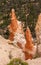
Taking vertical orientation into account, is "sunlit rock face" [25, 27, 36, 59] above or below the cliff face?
above

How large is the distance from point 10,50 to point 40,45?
1242mm

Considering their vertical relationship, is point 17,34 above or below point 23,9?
above

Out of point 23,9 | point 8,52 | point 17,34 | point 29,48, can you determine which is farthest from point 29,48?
point 23,9

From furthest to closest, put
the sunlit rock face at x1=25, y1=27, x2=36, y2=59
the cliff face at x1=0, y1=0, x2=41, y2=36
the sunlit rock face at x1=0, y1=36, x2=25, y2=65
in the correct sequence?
the cliff face at x1=0, y1=0, x2=41, y2=36 → the sunlit rock face at x1=25, y1=27, x2=36, y2=59 → the sunlit rock face at x1=0, y1=36, x2=25, y2=65

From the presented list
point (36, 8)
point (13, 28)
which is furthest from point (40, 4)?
point (13, 28)

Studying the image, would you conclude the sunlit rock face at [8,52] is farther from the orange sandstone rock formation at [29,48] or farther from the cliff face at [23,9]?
the cliff face at [23,9]

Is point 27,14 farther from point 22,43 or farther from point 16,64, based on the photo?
point 16,64

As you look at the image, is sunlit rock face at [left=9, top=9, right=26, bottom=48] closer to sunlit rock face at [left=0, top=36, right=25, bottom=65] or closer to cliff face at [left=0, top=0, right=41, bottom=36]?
sunlit rock face at [left=0, top=36, right=25, bottom=65]

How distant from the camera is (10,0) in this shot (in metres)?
53.8

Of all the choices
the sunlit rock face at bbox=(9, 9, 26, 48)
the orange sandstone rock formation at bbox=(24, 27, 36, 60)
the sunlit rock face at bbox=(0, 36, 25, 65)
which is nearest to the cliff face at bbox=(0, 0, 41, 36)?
the sunlit rock face at bbox=(9, 9, 26, 48)

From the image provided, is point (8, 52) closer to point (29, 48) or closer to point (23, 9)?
point (29, 48)

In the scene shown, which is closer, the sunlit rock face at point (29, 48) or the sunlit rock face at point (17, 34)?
the sunlit rock face at point (29, 48)

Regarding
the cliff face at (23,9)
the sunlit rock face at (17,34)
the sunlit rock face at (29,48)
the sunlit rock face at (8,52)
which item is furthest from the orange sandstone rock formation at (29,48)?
the cliff face at (23,9)

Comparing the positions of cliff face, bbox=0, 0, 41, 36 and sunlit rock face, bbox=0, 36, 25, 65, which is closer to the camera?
sunlit rock face, bbox=0, 36, 25, 65
